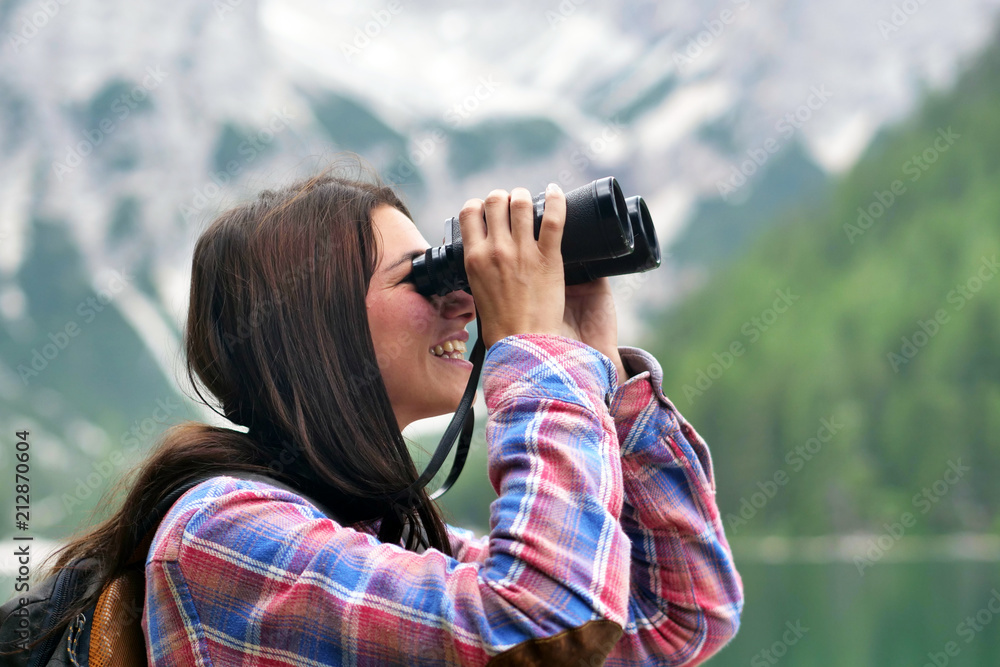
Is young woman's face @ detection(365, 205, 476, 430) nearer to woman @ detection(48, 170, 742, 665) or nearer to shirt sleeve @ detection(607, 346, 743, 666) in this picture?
woman @ detection(48, 170, 742, 665)

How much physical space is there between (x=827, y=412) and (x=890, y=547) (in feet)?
26.2

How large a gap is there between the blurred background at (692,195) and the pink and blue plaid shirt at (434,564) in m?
18.7

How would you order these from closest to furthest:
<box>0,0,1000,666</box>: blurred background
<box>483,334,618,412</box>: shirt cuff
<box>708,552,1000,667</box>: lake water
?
<box>483,334,618,412</box>: shirt cuff < <box>708,552,1000,667</box>: lake water < <box>0,0,1000,666</box>: blurred background

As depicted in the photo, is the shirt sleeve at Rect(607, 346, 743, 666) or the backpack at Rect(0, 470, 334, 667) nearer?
the backpack at Rect(0, 470, 334, 667)

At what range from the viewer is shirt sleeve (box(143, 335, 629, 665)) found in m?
0.80

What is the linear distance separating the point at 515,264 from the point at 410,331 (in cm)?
19

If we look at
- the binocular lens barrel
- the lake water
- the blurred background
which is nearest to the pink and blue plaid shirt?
the binocular lens barrel

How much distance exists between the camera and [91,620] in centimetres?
90

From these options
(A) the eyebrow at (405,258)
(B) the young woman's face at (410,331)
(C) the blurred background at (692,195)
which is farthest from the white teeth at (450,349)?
(C) the blurred background at (692,195)

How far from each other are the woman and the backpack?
25 mm

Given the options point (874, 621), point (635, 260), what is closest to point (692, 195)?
point (874, 621)

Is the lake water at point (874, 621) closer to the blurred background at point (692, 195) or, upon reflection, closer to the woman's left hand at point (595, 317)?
the blurred background at point (692, 195)

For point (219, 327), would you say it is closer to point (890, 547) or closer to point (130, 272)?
point (890, 547)

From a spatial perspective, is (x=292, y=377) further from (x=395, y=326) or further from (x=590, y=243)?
(x=590, y=243)
